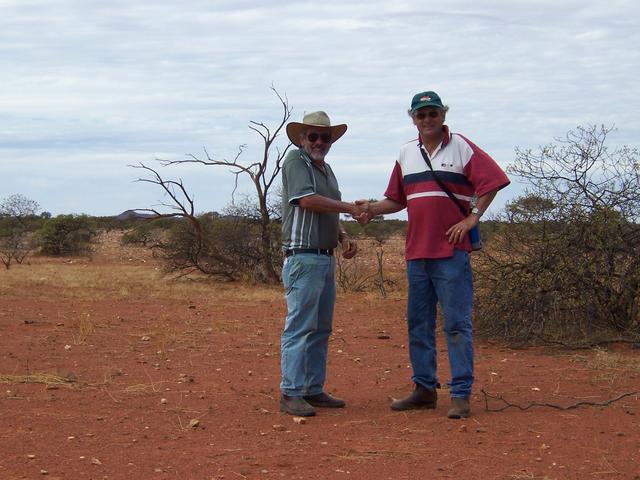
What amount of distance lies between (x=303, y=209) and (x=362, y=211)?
15.7 inches

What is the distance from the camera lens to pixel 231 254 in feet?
63.9

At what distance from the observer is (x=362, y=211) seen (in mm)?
5906

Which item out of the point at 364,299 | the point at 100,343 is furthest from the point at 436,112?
the point at 364,299

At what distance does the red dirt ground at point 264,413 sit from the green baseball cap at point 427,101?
1874mm

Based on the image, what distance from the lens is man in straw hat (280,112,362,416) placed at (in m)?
5.71

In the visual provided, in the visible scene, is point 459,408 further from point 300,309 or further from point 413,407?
point 300,309

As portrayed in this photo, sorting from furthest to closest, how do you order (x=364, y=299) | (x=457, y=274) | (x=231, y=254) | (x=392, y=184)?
1. (x=231, y=254)
2. (x=364, y=299)
3. (x=392, y=184)
4. (x=457, y=274)

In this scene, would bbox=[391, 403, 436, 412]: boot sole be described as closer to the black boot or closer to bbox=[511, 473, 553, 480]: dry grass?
the black boot

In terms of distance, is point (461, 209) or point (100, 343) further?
point (100, 343)

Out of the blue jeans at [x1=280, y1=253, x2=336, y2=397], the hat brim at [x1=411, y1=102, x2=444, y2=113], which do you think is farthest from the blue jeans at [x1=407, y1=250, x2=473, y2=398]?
the hat brim at [x1=411, y1=102, x2=444, y2=113]

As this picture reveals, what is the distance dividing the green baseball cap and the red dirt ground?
73.8 inches

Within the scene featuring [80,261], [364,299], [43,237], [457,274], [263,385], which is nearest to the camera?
[457,274]

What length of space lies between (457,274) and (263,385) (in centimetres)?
221

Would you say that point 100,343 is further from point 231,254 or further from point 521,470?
point 231,254
